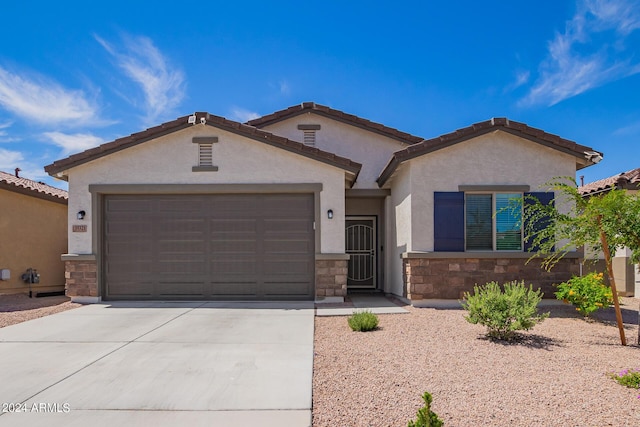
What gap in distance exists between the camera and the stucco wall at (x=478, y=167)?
366 inches

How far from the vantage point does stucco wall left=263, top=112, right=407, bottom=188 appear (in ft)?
40.4

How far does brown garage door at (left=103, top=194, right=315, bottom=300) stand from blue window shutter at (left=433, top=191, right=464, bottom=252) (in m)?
2.97

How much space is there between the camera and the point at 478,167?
9.34 meters

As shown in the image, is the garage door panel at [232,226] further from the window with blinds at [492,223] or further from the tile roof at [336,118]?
the window with blinds at [492,223]

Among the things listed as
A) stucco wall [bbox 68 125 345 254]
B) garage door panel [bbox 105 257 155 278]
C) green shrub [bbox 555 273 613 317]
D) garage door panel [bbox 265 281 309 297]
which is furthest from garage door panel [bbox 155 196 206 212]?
green shrub [bbox 555 273 613 317]

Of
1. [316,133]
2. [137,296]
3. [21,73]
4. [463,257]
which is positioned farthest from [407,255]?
[21,73]

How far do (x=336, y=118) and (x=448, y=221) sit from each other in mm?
5088

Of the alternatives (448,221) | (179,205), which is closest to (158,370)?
(179,205)

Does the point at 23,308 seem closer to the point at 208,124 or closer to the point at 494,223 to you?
the point at 208,124

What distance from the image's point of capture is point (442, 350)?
566 cm

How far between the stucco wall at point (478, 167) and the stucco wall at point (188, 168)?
1.95m

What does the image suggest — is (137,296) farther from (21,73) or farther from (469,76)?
(469,76)

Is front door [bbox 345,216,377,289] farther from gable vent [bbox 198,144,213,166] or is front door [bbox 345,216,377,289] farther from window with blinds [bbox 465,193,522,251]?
gable vent [bbox 198,144,213,166]

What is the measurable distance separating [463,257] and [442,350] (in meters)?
3.88
